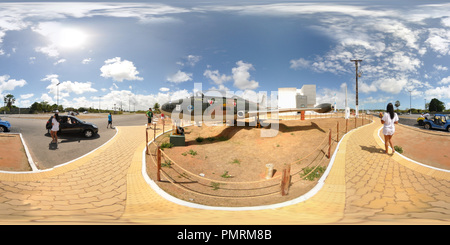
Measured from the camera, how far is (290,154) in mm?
4789

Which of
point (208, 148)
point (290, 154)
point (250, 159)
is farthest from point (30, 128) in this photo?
point (290, 154)

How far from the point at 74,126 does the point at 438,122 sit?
13.8 meters

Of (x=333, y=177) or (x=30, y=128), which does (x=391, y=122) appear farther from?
(x=30, y=128)

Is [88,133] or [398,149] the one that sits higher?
[88,133]

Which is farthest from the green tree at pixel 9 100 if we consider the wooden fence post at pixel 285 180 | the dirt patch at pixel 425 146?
the dirt patch at pixel 425 146

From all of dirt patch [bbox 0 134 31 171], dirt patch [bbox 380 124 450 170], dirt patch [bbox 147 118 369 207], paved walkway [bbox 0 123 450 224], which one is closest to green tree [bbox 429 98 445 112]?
dirt patch [bbox 380 124 450 170]

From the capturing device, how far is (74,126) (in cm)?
304

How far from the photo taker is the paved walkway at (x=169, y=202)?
1.72 metres

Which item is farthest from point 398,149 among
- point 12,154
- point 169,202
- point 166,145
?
point 12,154

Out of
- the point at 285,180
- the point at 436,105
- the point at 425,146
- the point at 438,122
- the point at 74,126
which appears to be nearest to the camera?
the point at 285,180

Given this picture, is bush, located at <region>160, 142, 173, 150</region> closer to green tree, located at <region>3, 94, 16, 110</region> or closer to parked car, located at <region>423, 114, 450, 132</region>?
green tree, located at <region>3, 94, 16, 110</region>

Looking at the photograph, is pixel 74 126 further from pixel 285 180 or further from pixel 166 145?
pixel 285 180

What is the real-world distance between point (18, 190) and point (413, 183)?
20.8 ft

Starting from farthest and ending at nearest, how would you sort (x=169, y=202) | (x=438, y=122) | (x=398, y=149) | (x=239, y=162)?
(x=438, y=122) < (x=239, y=162) < (x=398, y=149) < (x=169, y=202)
